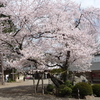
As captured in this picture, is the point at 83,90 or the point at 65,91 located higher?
the point at 83,90

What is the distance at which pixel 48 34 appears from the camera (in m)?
10.2

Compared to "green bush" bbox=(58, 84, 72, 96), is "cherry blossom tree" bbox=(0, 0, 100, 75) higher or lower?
higher

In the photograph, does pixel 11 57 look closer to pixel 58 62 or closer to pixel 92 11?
pixel 58 62

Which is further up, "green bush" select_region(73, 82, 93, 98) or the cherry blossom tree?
the cherry blossom tree

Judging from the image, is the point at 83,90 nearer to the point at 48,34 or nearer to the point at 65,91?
the point at 65,91

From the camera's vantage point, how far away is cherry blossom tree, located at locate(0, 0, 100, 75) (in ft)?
30.6

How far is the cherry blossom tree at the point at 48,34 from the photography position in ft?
30.6

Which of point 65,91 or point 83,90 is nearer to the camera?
point 83,90

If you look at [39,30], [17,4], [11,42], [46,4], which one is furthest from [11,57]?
[46,4]

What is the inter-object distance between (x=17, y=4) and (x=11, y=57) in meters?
4.12

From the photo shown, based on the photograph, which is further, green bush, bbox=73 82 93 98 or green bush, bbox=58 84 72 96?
green bush, bbox=58 84 72 96

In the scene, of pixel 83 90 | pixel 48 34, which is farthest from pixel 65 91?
pixel 48 34

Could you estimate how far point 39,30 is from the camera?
383 inches

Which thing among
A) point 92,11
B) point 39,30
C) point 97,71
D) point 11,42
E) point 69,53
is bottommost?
point 97,71
